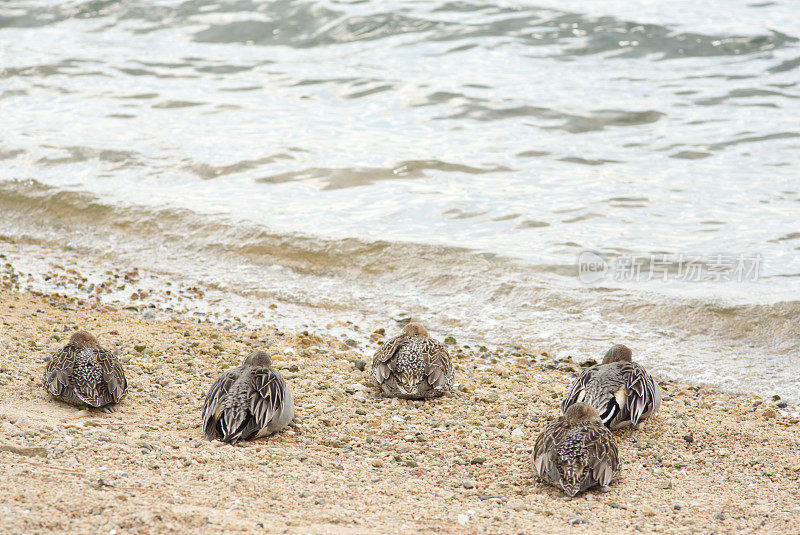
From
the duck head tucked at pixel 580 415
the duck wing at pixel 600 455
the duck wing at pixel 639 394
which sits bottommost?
the duck wing at pixel 639 394

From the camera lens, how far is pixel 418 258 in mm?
10305

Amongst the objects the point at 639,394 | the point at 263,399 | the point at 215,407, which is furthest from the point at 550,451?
the point at 215,407

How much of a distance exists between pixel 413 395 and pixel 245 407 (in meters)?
1.53

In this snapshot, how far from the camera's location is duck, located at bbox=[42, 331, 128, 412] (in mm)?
5883

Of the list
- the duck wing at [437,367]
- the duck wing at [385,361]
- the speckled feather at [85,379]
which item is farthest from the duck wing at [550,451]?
the speckled feather at [85,379]

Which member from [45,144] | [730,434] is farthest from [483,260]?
[45,144]

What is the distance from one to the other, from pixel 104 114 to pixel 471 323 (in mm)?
10432

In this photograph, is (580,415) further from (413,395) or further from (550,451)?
(413,395)

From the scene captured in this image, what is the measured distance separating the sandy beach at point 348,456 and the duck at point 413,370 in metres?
0.12

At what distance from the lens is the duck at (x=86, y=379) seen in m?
5.88

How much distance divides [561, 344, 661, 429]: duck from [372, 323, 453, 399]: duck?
0.98 meters

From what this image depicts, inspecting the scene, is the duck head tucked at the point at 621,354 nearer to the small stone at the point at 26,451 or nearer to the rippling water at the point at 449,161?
the rippling water at the point at 449,161

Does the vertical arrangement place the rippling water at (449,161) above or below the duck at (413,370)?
below
